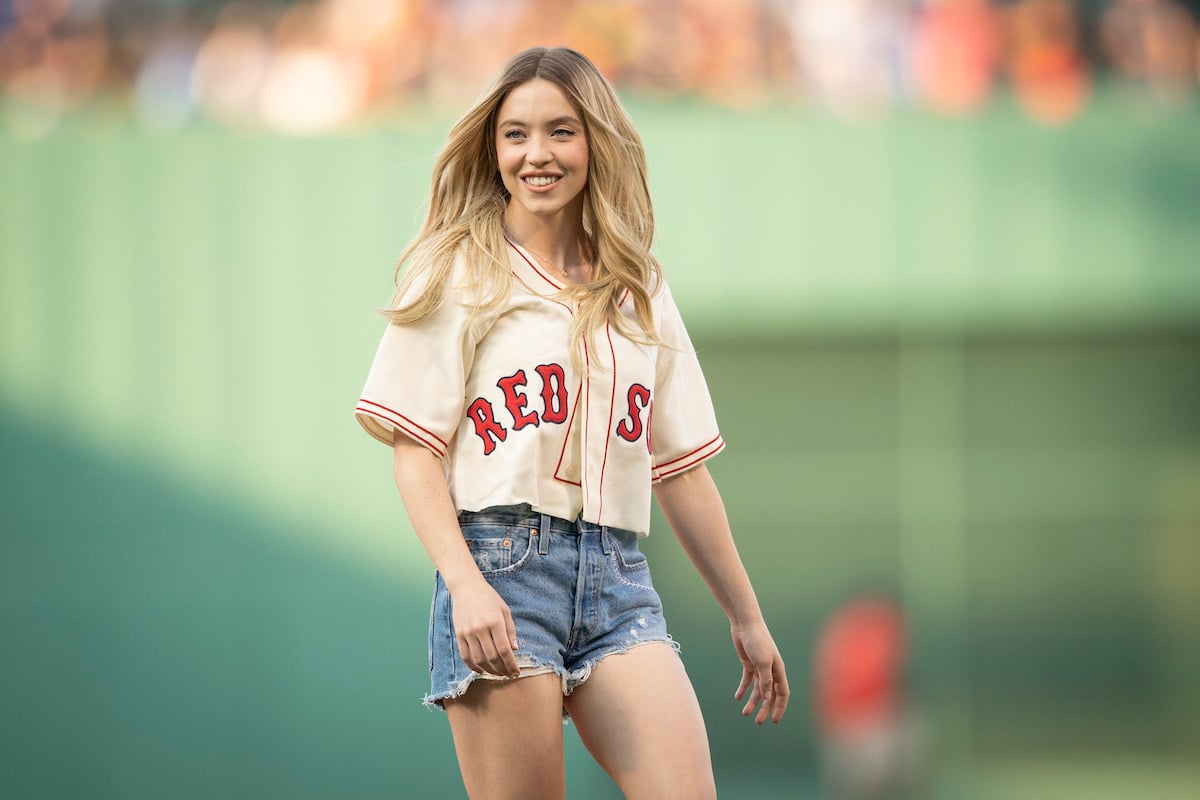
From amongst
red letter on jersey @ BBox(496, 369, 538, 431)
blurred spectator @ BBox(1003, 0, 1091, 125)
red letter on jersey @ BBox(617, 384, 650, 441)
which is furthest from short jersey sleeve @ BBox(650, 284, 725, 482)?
blurred spectator @ BBox(1003, 0, 1091, 125)

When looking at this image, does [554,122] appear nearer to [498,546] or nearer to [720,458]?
[498,546]

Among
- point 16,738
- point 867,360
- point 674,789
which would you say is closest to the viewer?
point 674,789

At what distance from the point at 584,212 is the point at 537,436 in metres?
0.48

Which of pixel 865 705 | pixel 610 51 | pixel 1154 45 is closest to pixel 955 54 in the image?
pixel 1154 45

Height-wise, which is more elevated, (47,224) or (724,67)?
(724,67)

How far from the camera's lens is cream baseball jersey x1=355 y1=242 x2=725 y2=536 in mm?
2896

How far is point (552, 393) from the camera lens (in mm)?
2939

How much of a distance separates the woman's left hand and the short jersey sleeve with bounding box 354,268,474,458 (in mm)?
737

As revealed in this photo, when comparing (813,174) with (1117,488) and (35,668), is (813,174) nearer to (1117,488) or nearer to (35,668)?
(1117,488)

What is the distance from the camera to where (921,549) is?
29.1ft

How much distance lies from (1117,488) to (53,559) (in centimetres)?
578

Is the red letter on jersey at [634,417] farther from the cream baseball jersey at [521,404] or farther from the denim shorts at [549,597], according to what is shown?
the denim shorts at [549,597]

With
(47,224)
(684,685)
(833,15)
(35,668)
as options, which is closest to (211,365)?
(47,224)

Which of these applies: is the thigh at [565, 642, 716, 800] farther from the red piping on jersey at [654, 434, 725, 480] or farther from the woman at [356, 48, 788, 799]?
the red piping on jersey at [654, 434, 725, 480]
